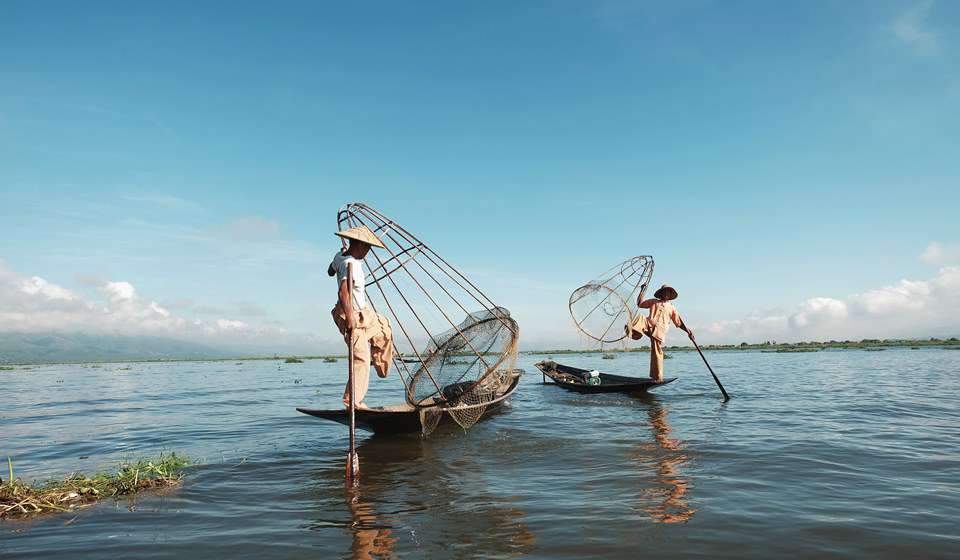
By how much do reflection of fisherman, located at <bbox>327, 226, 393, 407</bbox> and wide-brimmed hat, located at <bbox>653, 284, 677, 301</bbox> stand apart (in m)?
8.87

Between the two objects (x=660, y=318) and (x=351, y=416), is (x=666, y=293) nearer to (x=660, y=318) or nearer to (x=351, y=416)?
(x=660, y=318)

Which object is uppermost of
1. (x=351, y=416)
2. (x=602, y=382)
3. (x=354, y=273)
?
(x=354, y=273)

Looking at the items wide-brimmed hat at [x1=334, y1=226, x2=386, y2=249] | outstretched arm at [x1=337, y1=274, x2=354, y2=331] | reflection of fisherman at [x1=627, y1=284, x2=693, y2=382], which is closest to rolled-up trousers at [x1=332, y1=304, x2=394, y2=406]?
outstretched arm at [x1=337, y1=274, x2=354, y2=331]

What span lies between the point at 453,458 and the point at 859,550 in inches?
195

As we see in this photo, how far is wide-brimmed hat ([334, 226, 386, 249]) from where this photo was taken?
287 inches

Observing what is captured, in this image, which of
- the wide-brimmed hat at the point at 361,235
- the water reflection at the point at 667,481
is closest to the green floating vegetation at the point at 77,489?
the wide-brimmed hat at the point at 361,235

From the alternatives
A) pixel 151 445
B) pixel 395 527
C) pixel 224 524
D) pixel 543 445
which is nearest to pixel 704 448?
pixel 543 445

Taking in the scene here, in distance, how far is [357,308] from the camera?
305 inches

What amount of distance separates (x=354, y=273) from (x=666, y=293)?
31.8 ft

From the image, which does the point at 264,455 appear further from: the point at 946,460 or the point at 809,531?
the point at 946,460

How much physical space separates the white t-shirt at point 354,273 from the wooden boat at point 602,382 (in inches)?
350

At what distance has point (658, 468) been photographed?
21.2ft

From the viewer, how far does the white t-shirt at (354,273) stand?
24.5 ft

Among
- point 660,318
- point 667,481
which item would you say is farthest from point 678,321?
point 667,481
